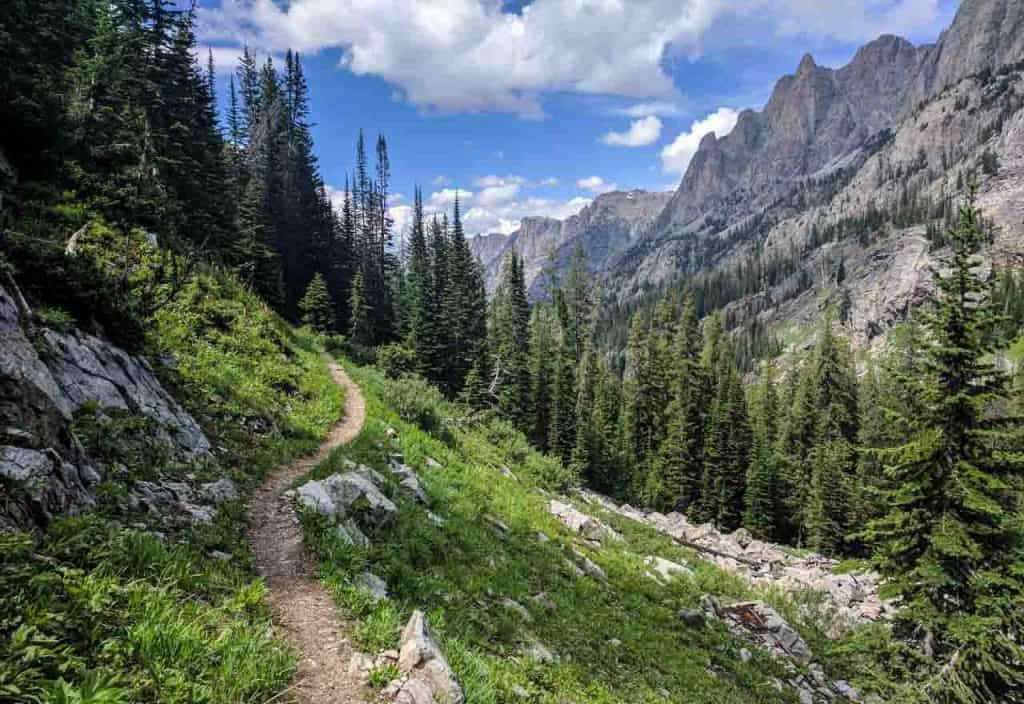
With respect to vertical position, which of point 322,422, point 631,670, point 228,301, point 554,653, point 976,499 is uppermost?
point 228,301

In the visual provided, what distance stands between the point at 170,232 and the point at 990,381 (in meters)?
29.2

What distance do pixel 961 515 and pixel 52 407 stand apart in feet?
59.0

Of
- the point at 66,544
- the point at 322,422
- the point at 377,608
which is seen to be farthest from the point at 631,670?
the point at 322,422

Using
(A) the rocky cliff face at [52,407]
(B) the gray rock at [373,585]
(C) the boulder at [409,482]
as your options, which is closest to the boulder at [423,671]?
(B) the gray rock at [373,585]

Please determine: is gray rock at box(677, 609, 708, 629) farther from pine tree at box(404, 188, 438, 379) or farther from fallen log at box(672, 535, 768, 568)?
pine tree at box(404, 188, 438, 379)

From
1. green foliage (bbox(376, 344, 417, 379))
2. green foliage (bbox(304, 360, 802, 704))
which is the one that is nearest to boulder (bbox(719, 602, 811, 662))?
green foliage (bbox(304, 360, 802, 704))

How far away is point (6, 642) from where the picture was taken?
11.7 feet

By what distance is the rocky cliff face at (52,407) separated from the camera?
5309mm

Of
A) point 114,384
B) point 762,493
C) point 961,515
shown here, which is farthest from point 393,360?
point 762,493

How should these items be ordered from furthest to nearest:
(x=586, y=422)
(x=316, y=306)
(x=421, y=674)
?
(x=586, y=422)
(x=316, y=306)
(x=421, y=674)

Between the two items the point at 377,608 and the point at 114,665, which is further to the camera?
the point at 377,608

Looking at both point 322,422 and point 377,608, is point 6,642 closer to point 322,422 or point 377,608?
point 377,608

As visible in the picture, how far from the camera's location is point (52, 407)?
6508 millimetres

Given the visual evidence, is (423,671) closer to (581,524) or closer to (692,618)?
(692,618)
